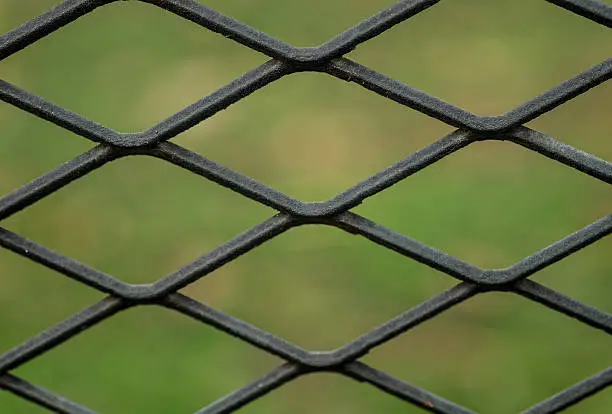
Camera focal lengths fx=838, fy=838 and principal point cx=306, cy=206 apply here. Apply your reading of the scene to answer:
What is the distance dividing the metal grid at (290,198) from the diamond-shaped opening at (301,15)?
203cm

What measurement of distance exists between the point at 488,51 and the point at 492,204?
0.67m

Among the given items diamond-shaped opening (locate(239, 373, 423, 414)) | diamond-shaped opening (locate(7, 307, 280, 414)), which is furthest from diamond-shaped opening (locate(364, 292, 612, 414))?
diamond-shaped opening (locate(7, 307, 280, 414))

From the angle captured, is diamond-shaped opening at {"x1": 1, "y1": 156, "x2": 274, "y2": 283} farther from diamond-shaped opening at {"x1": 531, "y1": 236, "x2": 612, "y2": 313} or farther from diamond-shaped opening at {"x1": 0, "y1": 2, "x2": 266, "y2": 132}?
diamond-shaped opening at {"x1": 531, "y1": 236, "x2": 612, "y2": 313}

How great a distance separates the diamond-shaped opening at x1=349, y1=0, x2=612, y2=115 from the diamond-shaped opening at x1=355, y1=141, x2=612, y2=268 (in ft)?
0.71

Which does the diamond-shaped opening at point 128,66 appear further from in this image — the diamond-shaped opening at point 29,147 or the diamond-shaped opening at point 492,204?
the diamond-shaped opening at point 492,204

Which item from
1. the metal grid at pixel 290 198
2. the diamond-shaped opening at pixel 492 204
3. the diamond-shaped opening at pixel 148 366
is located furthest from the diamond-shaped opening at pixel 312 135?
the metal grid at pixel 290 198

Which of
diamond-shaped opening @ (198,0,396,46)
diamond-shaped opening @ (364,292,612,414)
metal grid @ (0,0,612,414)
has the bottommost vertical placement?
metal grid @ (0,0,612,414)

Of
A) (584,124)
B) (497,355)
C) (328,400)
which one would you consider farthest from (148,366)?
(584,124)

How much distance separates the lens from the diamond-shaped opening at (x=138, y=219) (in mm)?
2252

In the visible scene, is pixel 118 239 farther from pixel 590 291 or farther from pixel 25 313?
pixel 590 291

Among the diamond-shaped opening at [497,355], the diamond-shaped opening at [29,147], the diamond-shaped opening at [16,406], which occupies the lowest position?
the diamond-shaped opening at [16,406]

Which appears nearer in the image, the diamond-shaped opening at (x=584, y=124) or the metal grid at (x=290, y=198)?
the metal grid at (x=290, y=198)

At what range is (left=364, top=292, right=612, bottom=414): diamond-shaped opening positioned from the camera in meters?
1.91

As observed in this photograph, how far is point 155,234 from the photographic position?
2.31 meters
